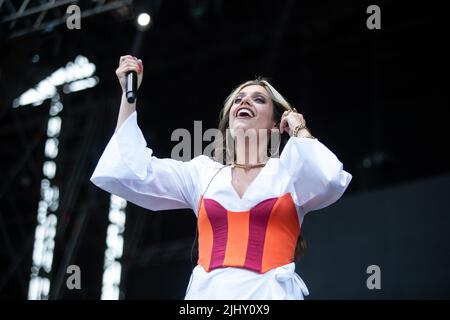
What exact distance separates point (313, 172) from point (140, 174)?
0.54 m

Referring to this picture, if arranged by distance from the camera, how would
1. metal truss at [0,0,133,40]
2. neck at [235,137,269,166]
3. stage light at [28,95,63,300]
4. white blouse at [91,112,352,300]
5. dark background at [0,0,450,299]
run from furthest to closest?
1. stage light at [28,95,63,300]
2. dark background at [0,0,450,299]
3. metal truss at [0,0,133,40]
4. neck at [235,137,269,166]
5. white blouse at [91,112,352,300]

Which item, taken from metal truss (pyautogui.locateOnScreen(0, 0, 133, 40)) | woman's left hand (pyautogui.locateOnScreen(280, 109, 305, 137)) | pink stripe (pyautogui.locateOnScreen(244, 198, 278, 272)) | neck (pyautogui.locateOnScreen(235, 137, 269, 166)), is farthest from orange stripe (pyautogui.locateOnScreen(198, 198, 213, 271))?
metal truss (pyautogui.locateOnScreen(0, 0, 133, 40))

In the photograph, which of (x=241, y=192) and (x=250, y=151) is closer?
(x=241, y=192)

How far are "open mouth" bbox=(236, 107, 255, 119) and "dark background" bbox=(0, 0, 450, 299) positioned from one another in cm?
408

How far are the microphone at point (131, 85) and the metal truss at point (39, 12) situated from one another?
3761mm

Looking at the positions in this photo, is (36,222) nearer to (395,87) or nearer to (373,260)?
(373,260)

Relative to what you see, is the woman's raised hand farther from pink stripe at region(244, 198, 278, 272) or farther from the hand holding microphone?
pink stripe at region(244, 198, 278, 272)

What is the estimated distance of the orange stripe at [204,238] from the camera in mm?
2355

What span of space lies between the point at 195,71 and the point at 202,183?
5.90 metres

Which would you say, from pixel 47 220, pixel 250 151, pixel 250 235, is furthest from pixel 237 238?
pixel 47 220

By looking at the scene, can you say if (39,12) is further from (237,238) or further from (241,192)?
(237,238)

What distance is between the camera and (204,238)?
7.91ft

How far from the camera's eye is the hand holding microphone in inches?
97.1
